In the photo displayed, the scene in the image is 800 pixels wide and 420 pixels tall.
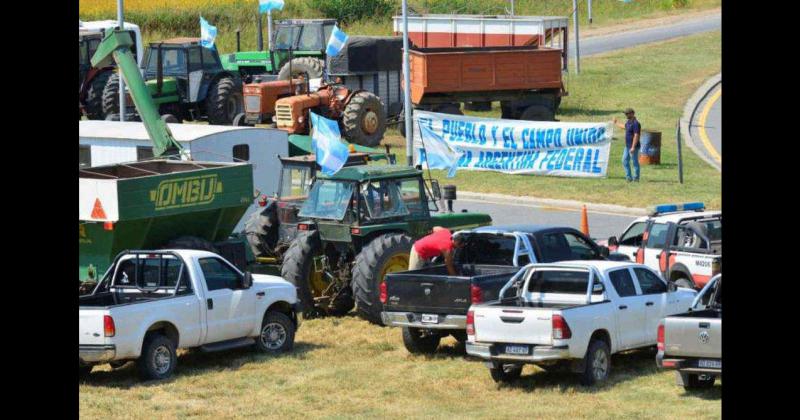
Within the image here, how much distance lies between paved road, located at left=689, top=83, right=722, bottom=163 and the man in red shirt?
2119 cm

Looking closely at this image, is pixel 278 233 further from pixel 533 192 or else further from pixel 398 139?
pixel 398 139

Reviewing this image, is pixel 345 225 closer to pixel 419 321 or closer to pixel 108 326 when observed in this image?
pixel 419 321

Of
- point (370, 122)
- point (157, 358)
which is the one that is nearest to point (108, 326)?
point (157, 358)

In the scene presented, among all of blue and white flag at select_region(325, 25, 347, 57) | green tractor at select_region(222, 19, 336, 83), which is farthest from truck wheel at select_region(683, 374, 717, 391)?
green tractor at select_region(222, 19, 336, 83)

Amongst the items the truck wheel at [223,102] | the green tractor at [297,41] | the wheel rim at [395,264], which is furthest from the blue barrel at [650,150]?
the wheel rim at [395,264]

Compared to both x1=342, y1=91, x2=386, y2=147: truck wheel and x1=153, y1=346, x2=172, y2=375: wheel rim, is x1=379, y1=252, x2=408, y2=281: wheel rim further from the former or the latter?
x1=342, y1=91, x2=386, y2=147: truck wheel

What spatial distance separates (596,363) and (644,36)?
53.7m

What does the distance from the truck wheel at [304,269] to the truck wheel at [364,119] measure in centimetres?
1800

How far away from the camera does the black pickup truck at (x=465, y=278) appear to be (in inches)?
641

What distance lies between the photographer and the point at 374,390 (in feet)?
50.0

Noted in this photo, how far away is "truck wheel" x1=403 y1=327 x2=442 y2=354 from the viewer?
17.0 m

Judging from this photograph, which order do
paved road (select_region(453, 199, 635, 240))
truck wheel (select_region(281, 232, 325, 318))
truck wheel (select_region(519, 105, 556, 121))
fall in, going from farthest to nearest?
truck wheel (select_region(519, 105, 556, 121))
paved road (select_region(453, 199, 635, 240))
truck wheel (select_region(281, 232, 325, 318))
